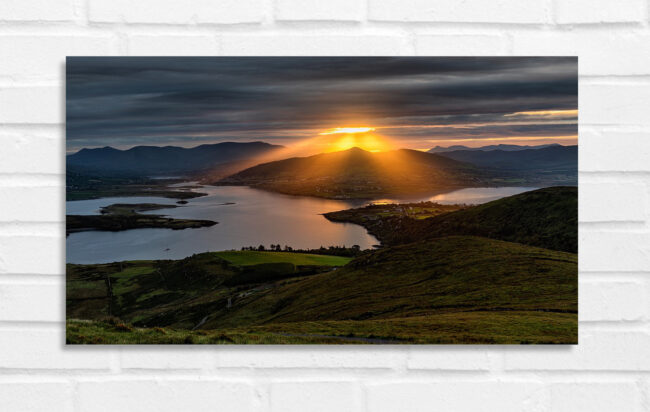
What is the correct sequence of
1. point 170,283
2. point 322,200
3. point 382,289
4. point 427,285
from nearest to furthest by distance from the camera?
point 170,283
point 382,289
point 427,285
point 322,200
